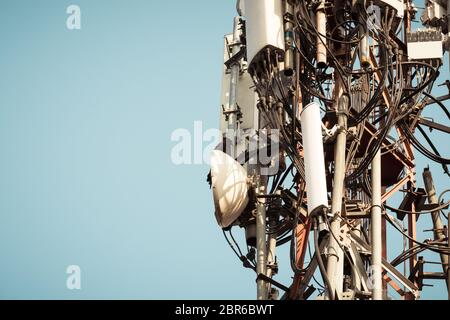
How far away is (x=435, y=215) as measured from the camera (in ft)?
105

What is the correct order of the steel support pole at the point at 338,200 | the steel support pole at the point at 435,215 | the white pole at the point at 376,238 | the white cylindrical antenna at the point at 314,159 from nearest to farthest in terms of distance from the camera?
the white cylindrical antenna at the point at 314,159 → the steel support pole at the point at 338,200 → the white pole at the point at 376,238 → the steel support pole at the point at 435,215

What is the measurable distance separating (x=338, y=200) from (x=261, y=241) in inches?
153

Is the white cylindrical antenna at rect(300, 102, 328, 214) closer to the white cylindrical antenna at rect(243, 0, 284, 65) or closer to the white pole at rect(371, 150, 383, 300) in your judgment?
the white pole at rect(371, 150, 383, 300)

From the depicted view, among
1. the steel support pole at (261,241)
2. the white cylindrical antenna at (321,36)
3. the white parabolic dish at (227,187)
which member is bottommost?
the steel support pole at (261,241)

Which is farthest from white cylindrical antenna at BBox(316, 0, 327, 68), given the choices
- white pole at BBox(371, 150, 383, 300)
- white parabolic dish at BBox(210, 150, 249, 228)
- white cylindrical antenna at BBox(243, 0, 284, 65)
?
white parabolic dish at BBox(210, 150, 249, 228)

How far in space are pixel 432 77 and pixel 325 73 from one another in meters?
2.90

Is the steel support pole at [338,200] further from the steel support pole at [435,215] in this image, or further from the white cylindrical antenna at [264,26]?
the steel support pole at [435,215]

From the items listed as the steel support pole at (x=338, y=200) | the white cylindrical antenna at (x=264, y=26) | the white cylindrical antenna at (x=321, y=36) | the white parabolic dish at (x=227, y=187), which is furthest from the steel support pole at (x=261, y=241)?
the white cylindrical antenna at (x=321, y=36)

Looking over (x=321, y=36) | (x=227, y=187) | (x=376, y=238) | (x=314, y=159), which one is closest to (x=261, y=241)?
(x=227, y=187)

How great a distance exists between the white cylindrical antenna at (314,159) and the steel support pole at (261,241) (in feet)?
13.8

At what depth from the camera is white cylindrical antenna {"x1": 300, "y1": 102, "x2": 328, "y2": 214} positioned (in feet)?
81.4

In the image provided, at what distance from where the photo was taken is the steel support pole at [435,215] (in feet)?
102

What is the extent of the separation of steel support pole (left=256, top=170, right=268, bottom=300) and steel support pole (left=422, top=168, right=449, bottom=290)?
537cm
